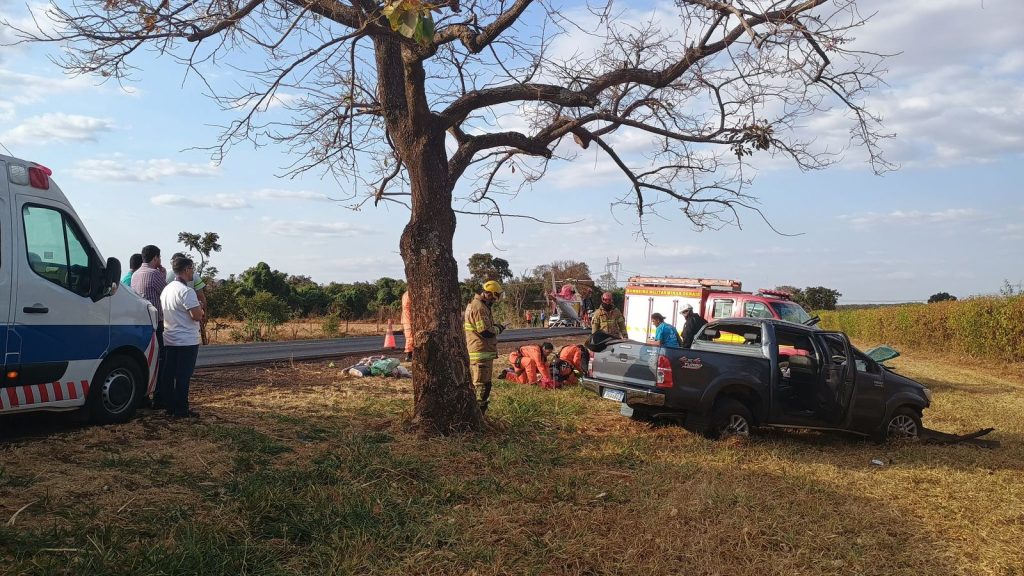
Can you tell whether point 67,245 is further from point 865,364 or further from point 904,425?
point 904,425

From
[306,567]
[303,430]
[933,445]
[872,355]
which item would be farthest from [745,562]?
[872,355]

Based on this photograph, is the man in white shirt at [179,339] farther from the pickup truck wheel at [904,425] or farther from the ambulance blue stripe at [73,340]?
the pickup truck wheel at [904,425]

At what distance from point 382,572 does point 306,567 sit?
44 cm

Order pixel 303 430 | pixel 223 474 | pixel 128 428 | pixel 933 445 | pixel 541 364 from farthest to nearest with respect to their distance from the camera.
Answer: pixel 541 364
pixel 933 445
pixel 303 430
pixel 128 428
pixel 223 474

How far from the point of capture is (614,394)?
30.8 feet

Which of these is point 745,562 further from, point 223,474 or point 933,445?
point 933,445

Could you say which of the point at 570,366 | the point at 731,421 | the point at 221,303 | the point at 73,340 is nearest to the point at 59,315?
the point at 73,340

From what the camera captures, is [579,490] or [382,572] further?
[579,490]

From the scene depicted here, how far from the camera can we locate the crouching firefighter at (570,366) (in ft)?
44.0

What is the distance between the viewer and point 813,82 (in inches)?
307

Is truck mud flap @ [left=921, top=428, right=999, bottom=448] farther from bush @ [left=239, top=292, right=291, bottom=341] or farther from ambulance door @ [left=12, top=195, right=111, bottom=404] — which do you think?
bush @ [left=239, top=292, right=291, bottom=341]

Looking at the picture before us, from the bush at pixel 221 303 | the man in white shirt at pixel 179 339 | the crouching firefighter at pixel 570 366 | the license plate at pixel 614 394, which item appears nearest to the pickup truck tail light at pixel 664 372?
the license plate at pixel 614 394

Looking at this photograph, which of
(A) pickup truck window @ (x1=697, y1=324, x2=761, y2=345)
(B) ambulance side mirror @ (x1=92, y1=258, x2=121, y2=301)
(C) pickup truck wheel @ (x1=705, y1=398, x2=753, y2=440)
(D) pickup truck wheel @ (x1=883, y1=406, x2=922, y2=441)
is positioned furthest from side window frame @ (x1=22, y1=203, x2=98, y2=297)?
(D) pickup truck wheel @ (x1=883, y1=406, x2=922, y2=441)

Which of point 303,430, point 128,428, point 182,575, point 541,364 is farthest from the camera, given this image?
point 541,364
